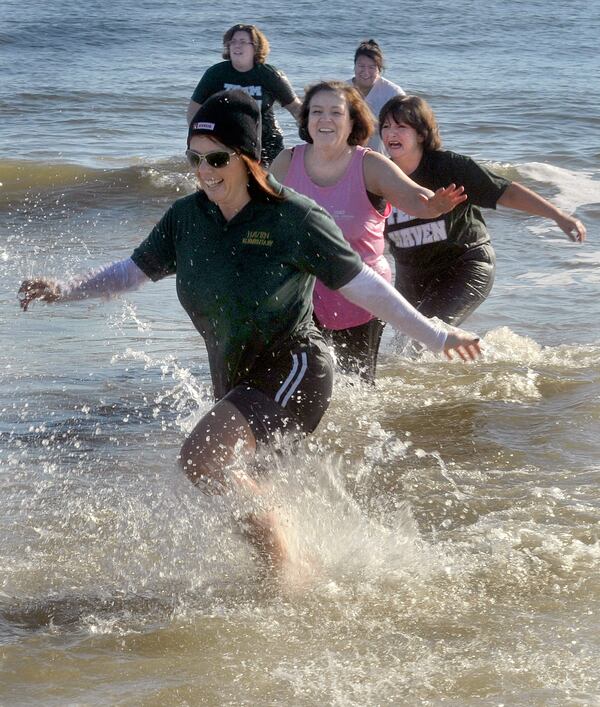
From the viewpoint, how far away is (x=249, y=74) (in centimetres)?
1001

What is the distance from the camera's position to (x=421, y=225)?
6520 mm

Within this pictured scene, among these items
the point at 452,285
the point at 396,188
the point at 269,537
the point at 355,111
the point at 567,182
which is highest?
the point at 355,111

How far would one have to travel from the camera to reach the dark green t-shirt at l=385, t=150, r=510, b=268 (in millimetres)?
6359

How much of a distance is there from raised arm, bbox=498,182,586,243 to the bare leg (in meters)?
2.99

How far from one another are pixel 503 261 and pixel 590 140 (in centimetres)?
819

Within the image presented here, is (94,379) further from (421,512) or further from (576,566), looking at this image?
(576,566)

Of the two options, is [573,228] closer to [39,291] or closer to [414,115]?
[414,115]

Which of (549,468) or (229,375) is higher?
(229,375)

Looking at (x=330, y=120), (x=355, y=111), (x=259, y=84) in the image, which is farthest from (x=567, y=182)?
(x=330, y=120)

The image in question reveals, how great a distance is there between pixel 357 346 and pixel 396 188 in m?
0.98

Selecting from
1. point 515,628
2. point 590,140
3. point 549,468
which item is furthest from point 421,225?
point 590,140

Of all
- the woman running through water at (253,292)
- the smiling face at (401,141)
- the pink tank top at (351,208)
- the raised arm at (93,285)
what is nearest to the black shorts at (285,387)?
the woman running through water at (253,292)

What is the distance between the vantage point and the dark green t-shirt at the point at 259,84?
32.1 ft

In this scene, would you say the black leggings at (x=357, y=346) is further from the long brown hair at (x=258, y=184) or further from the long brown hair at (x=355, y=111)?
the long brown hair at (x=258, y=184)
